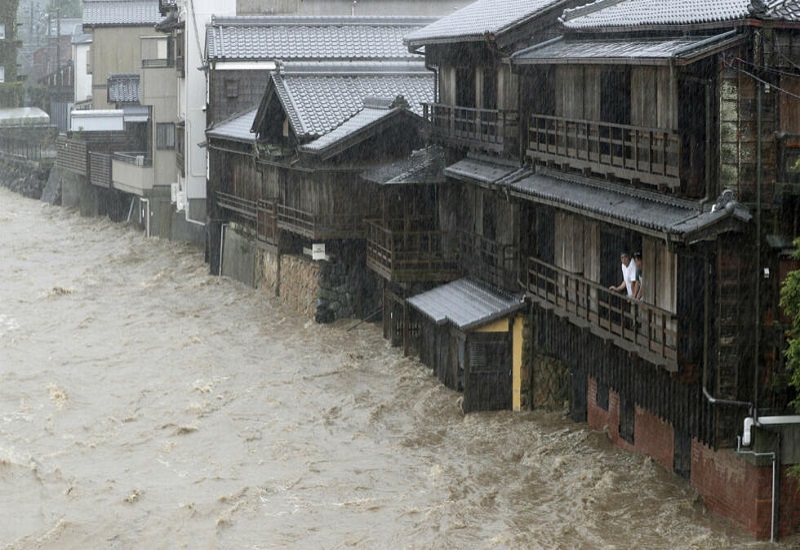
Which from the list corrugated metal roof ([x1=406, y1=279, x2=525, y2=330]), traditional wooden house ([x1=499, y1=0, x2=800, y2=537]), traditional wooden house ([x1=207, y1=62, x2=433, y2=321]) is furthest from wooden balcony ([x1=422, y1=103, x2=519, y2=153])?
corrugated metal roof ([x1=406, y1=279, x2=525, y2=330])

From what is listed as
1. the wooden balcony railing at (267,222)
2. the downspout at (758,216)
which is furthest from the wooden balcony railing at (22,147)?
the downspout at (758,216)

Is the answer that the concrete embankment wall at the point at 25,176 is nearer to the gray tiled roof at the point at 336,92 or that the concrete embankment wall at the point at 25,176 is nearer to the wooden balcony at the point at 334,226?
the gray tiled roof at the point at 336,92

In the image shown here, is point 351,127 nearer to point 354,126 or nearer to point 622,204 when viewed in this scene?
point 354,126

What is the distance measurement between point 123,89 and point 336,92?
26502 mm

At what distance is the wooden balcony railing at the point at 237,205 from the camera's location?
4406 cm

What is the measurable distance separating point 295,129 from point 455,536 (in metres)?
17.8

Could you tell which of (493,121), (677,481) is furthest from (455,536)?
(493,121)

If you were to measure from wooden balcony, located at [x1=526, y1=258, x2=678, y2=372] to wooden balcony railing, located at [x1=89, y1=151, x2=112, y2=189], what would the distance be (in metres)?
37.5

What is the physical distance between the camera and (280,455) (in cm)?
2703

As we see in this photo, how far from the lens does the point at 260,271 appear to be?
145 feet

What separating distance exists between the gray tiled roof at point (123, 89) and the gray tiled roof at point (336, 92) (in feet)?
82.5

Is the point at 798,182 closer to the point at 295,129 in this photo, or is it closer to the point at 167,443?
the point at 167,443

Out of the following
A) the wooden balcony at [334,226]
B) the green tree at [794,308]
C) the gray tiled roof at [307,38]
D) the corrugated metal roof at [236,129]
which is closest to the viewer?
the green tree at [794,308]

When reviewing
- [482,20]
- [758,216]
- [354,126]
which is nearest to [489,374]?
[482,20]
